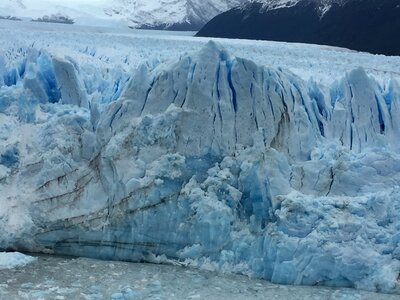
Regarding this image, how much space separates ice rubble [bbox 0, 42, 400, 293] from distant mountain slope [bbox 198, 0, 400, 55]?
7.56 m

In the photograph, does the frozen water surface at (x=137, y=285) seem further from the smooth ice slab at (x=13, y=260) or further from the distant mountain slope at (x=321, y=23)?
the distant mountain slope at (x=321, y=23)

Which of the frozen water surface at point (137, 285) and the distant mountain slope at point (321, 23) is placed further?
the distant mountain slope at point (321, 23)

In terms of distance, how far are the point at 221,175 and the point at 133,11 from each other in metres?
35.4

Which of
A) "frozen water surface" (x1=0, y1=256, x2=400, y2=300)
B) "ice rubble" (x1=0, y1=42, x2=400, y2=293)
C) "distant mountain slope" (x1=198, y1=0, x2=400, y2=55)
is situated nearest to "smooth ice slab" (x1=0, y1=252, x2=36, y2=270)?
"frozen water surface" (x1=0, y1=256, x2=400, y2=300)

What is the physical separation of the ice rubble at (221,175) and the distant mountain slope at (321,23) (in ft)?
24.8

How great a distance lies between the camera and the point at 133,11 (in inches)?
1544

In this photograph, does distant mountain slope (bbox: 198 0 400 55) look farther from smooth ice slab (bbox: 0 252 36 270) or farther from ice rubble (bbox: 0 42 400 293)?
smooth ice slab (bbox: 0 252 36 270)

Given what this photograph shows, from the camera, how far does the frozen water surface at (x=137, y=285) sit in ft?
15.5

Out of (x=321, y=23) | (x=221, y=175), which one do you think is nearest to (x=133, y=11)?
(x=321, y=23)

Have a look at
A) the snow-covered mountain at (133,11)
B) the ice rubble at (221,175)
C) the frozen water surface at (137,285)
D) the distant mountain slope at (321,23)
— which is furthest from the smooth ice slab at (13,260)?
the snow-covered mountain at (133,11)

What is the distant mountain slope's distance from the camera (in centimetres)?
1390

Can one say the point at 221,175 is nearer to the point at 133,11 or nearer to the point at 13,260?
the point at 13,260

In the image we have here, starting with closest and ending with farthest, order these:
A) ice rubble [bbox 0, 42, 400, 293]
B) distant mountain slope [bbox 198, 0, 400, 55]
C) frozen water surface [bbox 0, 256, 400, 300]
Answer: frozen water surface [bbox 0, 256, 400, 300], ice rubble [bbox 0, 42, 400, 293], distant mountain slope [bbox 198, 0, 400, 55]

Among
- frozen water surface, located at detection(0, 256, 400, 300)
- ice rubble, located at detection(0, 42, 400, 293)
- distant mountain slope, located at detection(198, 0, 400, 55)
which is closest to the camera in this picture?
frozen water surface, located at detection(0, 256, 400, 300)
